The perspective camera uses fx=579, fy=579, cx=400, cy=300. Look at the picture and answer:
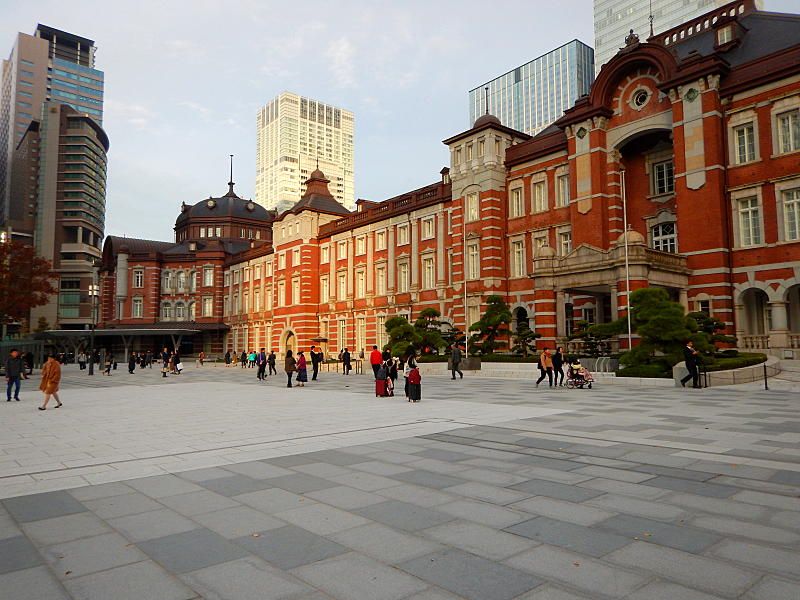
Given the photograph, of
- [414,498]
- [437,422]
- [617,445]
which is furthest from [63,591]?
[437,422]

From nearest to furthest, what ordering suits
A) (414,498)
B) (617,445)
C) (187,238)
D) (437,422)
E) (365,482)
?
1. (414,498)
2. (365,482)
3. (617,445)
4. (437,422)
5. (187,238)

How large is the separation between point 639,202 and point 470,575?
32128 mm

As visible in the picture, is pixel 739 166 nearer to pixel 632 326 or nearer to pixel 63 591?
pixel 632 326

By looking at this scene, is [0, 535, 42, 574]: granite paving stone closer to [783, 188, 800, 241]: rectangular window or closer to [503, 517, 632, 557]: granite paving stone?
[503, 517, 632, 557]: granite paving stone

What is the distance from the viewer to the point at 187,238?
78.7 metres

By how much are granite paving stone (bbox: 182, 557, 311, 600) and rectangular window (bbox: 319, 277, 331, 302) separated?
50792 mm

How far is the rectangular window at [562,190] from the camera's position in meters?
34.9

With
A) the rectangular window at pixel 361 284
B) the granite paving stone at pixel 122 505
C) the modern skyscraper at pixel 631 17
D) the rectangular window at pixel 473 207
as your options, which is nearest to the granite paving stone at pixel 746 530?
the granite paving stone at pixel 122 505

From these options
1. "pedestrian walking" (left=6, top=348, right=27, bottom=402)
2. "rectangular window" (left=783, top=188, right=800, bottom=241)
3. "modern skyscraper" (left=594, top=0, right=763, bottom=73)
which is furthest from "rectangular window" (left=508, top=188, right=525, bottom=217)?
"modern skyscraper" (left=594, top=0, right=763, bottom=73)

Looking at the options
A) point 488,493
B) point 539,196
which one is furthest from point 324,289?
point 488,493

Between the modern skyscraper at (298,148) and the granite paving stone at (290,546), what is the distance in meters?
170

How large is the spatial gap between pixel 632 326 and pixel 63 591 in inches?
993

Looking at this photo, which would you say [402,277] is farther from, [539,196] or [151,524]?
[151,524]

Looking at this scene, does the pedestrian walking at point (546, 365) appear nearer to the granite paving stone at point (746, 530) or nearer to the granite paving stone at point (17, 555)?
the granite paving stone at point (746, 530)
